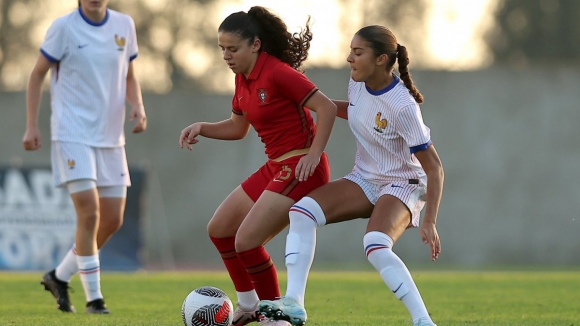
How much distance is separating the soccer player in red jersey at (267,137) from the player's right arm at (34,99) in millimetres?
1699

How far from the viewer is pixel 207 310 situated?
5.84 m

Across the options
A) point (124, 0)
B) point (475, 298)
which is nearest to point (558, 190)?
point (475, 298)

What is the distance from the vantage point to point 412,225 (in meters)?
5.94

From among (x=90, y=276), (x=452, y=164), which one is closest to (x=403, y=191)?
(x=90, y=276)

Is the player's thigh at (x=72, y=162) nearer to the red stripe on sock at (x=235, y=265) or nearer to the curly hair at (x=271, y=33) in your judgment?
the red stripe on sock at (x=235, y=265)

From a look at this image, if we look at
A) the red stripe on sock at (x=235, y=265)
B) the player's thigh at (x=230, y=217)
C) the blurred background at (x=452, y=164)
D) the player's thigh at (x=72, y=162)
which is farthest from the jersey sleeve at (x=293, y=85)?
the blurred background at (x=452, y=164)

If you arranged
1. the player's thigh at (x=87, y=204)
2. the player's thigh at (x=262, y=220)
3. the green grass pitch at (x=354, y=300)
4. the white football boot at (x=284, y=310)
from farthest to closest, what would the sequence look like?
the player's thigh at (x=87, y=204), the green grass pitch at (x=354, y=300), the player's thigh at (x=262, y=220), the white football boot at (x=284, y=310)

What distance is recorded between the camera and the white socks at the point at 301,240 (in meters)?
5.68

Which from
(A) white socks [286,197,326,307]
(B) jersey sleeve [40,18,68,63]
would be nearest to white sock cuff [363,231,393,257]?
(A) white socks [286,197,326,307]

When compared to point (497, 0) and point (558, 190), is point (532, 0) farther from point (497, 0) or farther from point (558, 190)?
point (558, 190)

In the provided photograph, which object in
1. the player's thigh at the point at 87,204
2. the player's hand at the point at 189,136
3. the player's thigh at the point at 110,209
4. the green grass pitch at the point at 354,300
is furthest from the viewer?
the player's thigh at the point at 110,209

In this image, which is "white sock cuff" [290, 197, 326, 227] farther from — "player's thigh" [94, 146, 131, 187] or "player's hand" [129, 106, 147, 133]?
"player's hand" [129, 106, 147, 133]

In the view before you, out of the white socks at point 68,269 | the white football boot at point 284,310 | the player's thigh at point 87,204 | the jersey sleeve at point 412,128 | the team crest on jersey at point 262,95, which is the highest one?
the team crest on jersey at point 262,95

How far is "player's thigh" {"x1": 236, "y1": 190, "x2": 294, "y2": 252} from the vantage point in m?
5.79
